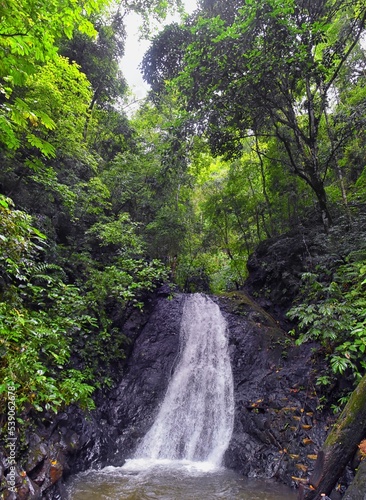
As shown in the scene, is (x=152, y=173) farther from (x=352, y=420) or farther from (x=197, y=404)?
(x=352, y=420)

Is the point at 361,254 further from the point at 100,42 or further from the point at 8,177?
the point at 100,42

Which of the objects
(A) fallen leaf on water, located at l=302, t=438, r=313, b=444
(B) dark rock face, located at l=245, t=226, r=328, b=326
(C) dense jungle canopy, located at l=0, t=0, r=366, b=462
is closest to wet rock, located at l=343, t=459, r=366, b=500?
(C) dense jungle canopy, located at l=0, t=0, r=366, b=462

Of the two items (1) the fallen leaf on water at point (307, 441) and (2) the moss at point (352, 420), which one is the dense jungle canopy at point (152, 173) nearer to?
(2) the moss at point (352, 420)

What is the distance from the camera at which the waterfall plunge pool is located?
489cm

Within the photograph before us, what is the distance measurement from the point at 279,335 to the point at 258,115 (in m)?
6.67

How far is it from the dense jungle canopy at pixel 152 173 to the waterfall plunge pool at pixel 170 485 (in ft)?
4.32

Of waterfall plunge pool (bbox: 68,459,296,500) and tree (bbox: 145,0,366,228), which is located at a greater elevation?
tree (bbox: 145,0,366,228)

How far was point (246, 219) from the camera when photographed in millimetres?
15211

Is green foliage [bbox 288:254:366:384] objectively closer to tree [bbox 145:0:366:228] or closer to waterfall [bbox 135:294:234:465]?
waterfall [bbox 135:294:234:465]

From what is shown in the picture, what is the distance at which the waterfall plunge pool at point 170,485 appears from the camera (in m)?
4.89

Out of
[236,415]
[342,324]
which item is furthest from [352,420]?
[236,415]

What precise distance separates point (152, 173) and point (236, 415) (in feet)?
32.3

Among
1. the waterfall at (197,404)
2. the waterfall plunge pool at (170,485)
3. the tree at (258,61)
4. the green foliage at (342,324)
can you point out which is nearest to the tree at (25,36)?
the green foliage at (342,324)

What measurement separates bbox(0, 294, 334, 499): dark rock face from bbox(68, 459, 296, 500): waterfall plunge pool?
0.99 ft
